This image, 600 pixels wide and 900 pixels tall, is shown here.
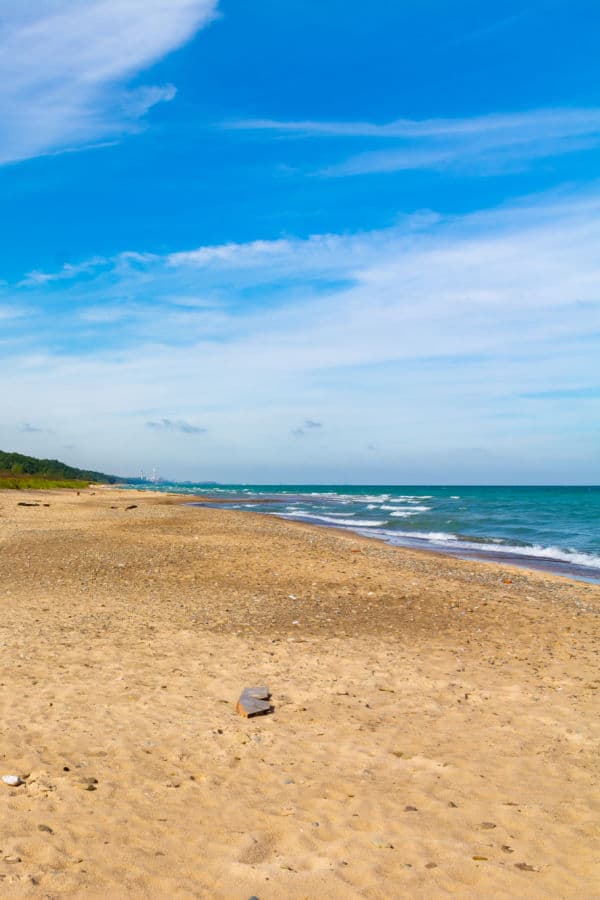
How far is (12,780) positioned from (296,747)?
8.02 feet

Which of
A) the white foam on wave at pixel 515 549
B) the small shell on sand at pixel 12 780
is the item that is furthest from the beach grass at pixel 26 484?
the small shell on sand at pixel 12 780

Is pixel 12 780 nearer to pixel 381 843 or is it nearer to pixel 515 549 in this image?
pixel 381 843

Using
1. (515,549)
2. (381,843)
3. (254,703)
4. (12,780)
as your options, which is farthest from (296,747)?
(515,549)

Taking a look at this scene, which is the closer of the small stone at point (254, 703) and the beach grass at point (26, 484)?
Answer: the small stone at point (254, 703)

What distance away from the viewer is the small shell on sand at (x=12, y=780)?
16.5ft

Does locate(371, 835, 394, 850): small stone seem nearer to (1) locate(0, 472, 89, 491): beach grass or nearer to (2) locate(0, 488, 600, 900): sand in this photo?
(2) locate(0, 488, 600, 900): sand

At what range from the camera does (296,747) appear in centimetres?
621

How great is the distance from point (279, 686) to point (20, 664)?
3.13 m

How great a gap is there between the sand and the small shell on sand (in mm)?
110

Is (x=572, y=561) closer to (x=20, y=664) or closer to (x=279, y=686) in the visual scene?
(x=279, y=686)

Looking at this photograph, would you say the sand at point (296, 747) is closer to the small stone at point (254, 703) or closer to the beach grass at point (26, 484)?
the small stone at point (254, 703)

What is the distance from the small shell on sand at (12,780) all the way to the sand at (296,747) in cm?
11

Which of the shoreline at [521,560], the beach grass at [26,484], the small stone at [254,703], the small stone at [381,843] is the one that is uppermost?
the beach grass at [26,484]

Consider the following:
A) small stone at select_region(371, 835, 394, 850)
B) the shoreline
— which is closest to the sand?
small stone at select_region(371, 835, 394, 850)
